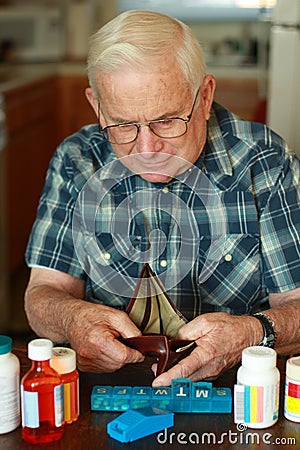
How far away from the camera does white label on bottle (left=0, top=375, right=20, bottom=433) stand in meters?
1.19

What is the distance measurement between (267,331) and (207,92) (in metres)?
0.50

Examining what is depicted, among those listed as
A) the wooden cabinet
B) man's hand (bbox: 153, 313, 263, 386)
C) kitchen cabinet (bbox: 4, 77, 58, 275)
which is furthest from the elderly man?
the wooden cabinet

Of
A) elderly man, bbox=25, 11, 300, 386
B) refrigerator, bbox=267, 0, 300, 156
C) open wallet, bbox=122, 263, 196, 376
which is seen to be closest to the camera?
open wallet, bbox=122, 263, 196, 376

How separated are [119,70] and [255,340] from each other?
1.84 feet

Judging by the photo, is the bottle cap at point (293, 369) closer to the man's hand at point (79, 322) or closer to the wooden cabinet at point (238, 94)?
the man's hand at point (79, 322)

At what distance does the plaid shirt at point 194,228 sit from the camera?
1.72 metres

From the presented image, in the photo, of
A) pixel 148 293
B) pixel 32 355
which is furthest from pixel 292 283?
pixel 32 355

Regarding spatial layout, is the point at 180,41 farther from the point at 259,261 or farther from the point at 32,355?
the point at 32,355

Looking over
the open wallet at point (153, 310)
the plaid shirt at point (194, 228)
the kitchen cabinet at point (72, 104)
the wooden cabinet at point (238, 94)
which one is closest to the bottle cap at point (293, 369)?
the open wallet at point (153, 310)

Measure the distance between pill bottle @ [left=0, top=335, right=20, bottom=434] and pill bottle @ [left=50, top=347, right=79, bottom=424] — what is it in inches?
2.4

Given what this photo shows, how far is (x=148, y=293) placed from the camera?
149 cm

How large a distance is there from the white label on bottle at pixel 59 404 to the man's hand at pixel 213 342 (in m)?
0.21

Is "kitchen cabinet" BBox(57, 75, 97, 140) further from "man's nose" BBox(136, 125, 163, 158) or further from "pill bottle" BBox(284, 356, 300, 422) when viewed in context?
"pill bottle" BBox(284, 356, 300, 422)

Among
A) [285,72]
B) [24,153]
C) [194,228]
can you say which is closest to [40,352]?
[194,228]
